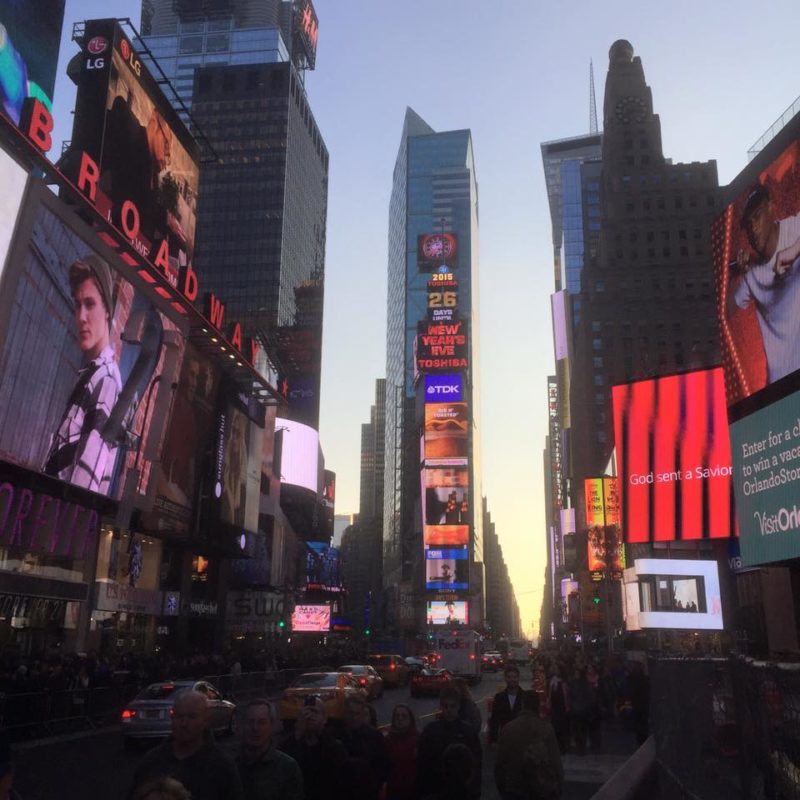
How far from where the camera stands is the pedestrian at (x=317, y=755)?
6.39m

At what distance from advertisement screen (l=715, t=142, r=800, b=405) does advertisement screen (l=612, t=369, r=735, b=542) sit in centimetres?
1158

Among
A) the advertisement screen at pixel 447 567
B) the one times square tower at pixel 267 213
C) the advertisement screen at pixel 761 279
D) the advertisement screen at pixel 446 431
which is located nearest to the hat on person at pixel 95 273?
the advertisement screen at pixel 761 279

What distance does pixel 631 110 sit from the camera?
123 meters

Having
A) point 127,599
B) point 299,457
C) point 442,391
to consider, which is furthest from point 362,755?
point 442,391

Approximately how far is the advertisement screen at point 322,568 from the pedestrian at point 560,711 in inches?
3804

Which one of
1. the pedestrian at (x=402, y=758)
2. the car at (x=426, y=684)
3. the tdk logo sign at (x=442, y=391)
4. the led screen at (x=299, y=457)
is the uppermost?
the tdk logo sign at (x=442, y=391)

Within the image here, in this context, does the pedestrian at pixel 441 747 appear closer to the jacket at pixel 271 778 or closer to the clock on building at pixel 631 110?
the jacket at pixel 271 778

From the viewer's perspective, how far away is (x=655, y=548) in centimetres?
5362

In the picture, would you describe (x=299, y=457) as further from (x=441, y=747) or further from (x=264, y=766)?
(x=264, y=766)

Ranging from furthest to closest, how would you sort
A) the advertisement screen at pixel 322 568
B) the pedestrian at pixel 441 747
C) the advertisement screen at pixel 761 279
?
the advertisement screen at pixel 322 568 < the advertisement screen at pixel 761 279 < the pedestrian at pixel 441 747

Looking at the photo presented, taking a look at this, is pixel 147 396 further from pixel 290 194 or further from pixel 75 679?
pixel 290 194

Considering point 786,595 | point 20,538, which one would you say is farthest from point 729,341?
point 20,538

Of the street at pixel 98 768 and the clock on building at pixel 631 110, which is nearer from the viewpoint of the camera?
the street at pixel 98 768

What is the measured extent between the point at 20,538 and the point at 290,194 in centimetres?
12529
